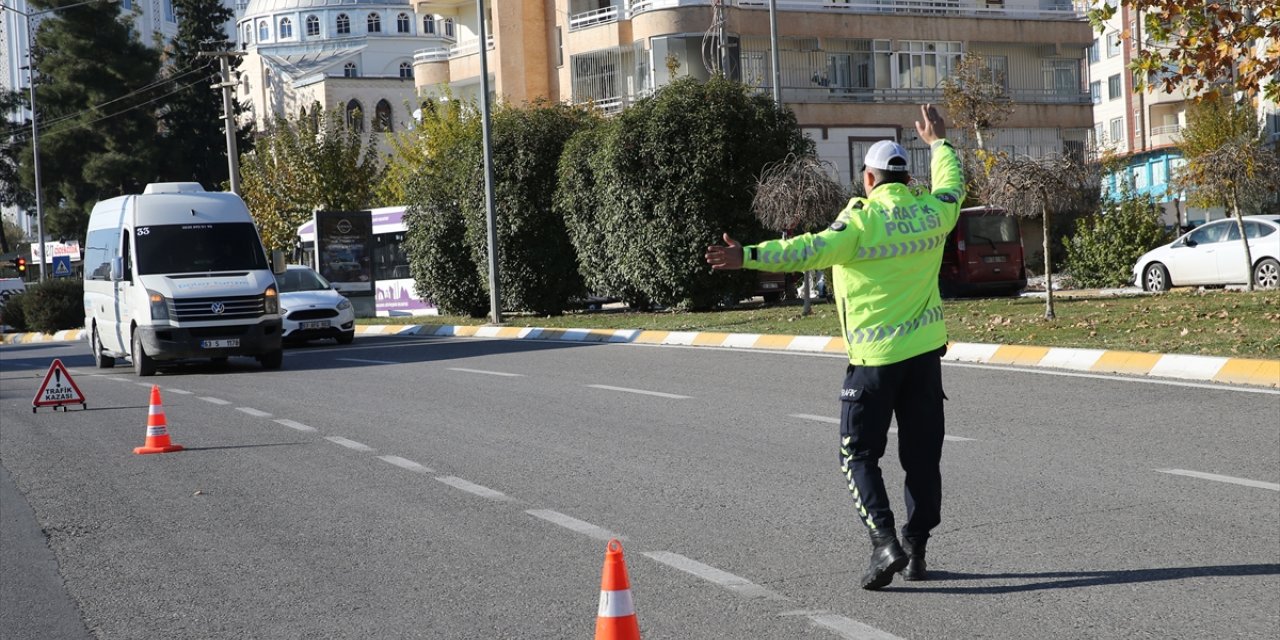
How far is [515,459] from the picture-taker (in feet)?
35.0

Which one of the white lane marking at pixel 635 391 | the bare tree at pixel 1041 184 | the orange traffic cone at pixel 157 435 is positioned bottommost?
the white lane marking at pixel 635 391

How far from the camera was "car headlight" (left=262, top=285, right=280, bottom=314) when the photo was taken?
21547 millimetres

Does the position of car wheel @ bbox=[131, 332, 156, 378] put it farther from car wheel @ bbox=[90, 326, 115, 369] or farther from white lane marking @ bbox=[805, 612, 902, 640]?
white lane marking @ bbox=[805, 612, 902, 640]

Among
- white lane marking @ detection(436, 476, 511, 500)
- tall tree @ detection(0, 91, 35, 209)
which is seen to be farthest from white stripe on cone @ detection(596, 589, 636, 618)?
tall tree @ detection(0, 91, 35, 209)

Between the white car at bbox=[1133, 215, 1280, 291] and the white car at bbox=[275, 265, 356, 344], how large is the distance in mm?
15443

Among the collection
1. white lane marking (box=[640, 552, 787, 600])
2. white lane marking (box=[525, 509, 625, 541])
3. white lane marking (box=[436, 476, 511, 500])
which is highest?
white lane marking (box=[436, 476, 511, 500])

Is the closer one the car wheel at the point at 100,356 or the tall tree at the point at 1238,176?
the car wheel at the point at 100,356

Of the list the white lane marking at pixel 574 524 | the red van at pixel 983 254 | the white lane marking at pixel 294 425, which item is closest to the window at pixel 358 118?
the red van at pixel 983 254

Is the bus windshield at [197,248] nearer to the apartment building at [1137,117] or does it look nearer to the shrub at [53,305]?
the shrub at [53,305]

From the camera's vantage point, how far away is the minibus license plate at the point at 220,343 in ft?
68.9

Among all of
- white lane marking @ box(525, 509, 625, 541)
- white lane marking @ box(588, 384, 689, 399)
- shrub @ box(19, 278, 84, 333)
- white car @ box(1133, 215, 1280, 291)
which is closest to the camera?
white lane marking @ box(525, 509, 625, 541)

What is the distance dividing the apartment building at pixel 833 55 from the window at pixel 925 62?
49 mm

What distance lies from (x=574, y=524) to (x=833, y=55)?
45646mm

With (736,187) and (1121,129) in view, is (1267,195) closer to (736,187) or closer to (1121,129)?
(736,187)
